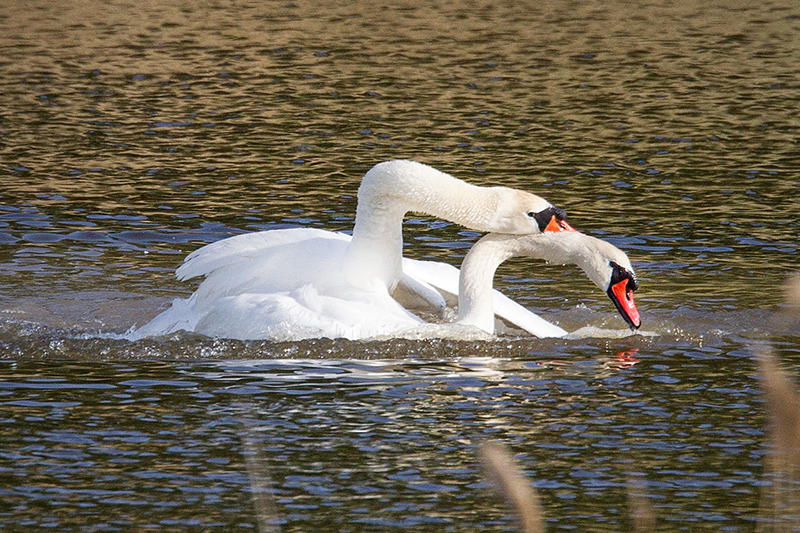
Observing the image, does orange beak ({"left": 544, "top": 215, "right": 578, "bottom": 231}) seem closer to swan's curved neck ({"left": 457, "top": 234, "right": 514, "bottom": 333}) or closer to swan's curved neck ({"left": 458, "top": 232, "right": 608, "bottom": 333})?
swan's curved neck ({"left": 458, "top": 232, "right": 608, "bottom": 333})

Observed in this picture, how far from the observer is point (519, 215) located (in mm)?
10414

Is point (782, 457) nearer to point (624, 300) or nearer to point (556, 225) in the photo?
point (624, 300)

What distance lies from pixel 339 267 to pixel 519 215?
57.9 inches

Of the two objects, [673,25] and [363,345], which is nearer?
[363,345]

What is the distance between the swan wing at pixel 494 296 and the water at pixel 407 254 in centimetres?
18

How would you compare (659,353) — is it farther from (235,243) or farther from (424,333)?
(235,243)

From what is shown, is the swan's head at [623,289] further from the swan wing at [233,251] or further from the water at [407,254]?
the swan wing at [233,251]

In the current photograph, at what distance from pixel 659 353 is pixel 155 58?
19091 millimetres

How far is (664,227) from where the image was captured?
48.2 feet

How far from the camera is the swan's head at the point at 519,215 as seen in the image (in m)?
10.4

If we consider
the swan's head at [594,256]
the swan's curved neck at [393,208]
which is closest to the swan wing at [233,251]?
the swan's curved neck at [393,208]

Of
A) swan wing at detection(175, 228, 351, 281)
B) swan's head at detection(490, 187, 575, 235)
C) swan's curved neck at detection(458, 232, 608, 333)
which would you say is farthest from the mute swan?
swan wing at detection(175, 228, 351, 281)

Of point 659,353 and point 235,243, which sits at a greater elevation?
point 235,243

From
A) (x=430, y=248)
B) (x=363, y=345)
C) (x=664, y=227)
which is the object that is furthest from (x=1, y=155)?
(x=363, y=345)
